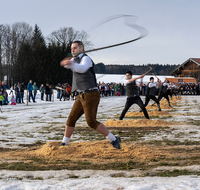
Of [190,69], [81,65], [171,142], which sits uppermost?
[190,69]

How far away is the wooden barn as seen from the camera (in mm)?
62081

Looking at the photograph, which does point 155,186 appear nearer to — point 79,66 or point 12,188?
point 12,188

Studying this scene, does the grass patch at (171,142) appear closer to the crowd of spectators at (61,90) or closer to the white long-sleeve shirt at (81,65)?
the white long-sleeve shirt at (81,65)

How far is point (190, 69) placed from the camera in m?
64.6

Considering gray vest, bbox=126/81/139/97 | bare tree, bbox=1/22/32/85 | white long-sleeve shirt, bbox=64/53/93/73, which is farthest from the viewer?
bare tree, bbox=1/22/32/85

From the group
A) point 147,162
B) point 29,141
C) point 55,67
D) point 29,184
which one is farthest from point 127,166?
point 55,67

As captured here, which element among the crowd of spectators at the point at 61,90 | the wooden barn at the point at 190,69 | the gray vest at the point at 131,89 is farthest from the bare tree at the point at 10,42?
the gray vest at the point at 131,89

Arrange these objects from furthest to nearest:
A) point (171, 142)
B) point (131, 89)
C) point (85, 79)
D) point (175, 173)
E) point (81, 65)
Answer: point (131, 89), point (171, 142), point (85, 79), point (81, 65), point (175, 173)

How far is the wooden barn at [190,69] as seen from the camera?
62.1 meters

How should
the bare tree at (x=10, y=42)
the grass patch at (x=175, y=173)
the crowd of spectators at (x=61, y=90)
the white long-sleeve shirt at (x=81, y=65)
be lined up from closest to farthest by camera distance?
1. the grass patch at (x=175, y=173)
2. the white long-sleeve shirt at (x=81, y=65)
3. the crowd of spectators at (x=61, y=90)
4. the bare tree at (x=10, y=42)

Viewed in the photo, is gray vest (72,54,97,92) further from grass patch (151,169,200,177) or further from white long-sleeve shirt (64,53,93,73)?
grass patch (151,169,200,177)

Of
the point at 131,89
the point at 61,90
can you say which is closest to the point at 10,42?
the point at 61,90

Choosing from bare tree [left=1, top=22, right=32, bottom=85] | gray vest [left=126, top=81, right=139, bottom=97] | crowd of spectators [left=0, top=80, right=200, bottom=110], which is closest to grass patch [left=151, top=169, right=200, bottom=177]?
gray vest [left=126, top=81, right=139, bottom=97]

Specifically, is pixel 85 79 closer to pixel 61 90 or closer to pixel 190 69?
pixel 61 90
